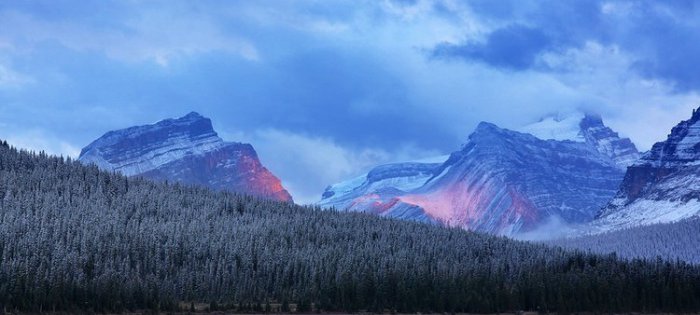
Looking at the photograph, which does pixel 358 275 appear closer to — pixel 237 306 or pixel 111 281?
pixel 237 306

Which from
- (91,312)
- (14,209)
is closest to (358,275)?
(91,312)

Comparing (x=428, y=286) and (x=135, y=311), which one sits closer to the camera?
(x=135, y=311)

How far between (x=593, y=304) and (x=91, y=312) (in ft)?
241

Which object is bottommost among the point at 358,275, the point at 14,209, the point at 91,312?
the point at 91,312

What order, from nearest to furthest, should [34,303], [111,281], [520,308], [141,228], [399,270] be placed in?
[34,303] < [111,281] < [520,308] < [399,270] < [141,228]

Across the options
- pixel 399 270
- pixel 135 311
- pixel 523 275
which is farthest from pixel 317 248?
pixel 135 311

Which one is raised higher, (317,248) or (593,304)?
(317,248)

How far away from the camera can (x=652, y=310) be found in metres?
161

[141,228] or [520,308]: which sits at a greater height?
[141,228]

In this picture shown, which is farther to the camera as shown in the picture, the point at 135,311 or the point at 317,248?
the point at 317,248

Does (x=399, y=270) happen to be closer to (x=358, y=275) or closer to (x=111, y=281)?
(x=358, y=275)

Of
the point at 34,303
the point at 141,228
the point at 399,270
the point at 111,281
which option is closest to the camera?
the point at 34,303

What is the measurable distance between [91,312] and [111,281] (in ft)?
47.5

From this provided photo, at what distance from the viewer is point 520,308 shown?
156 m
